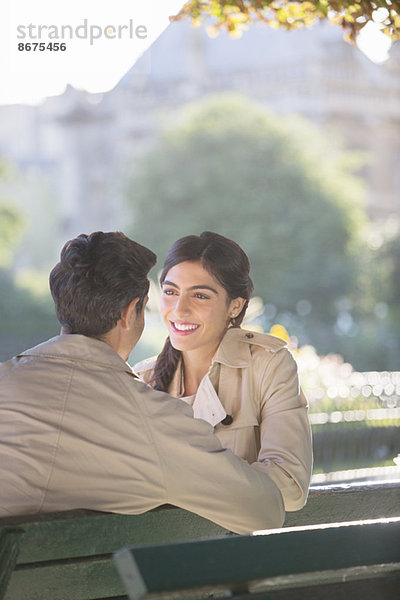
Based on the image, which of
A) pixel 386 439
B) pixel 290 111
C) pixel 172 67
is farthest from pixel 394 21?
pixel 172 67

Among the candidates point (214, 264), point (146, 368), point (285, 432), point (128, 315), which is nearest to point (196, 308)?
point (214, 264)

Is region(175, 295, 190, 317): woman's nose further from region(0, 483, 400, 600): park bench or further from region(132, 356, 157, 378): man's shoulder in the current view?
region(0, 483, 400, 600): park bench

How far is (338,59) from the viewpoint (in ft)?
150

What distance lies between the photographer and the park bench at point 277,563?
1333 millimetres

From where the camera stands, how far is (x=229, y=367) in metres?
2.85

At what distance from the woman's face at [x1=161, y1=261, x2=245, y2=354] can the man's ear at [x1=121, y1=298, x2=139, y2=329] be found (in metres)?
0.81

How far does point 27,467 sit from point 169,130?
33.3 metres

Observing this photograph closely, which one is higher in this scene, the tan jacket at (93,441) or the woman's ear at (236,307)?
the woman's ear at (236,307)

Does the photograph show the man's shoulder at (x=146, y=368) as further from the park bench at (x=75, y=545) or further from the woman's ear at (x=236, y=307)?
the park bench at (x=75, y=545)

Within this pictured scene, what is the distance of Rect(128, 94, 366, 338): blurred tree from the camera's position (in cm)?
3288

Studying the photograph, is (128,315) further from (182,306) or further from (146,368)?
(146,368)

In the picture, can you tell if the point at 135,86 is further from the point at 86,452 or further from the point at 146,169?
the point at 86,452

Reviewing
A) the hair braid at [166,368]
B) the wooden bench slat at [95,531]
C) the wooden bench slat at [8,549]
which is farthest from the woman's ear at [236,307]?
the wooden bench slat at [8,549]

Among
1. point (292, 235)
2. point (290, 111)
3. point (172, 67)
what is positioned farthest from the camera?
point (172, 67)
